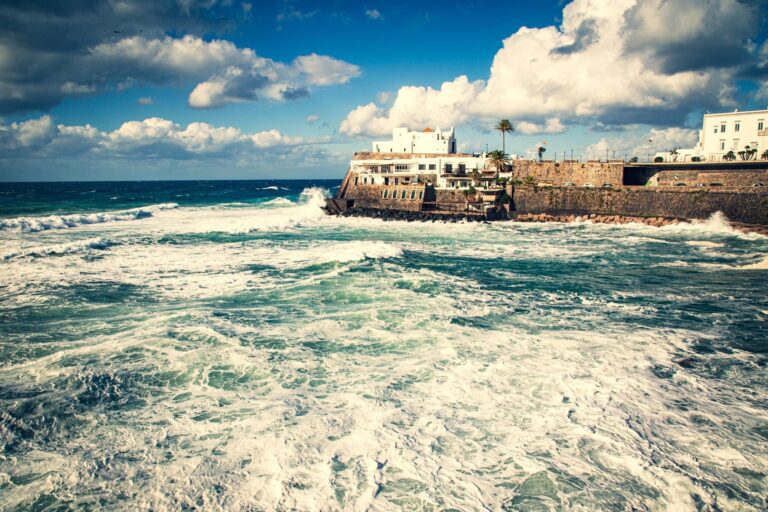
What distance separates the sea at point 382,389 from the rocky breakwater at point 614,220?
859 inches

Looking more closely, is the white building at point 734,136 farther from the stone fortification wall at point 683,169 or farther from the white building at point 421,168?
the white building at point 421,168

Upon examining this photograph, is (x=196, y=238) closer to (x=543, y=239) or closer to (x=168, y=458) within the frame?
(x=543, y=239)

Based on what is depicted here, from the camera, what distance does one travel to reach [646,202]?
2050 inches

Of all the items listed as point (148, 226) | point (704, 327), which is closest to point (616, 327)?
point (704, 327)

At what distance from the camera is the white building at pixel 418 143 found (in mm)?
76562

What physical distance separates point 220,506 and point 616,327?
1521 centimetres

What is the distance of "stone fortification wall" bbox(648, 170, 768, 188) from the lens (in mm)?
49594

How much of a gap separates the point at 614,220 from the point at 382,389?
47.7 metres

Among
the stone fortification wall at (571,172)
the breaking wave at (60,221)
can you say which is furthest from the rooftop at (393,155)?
the breaking wave at (60,221)

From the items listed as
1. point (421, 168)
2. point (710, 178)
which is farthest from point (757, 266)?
point (421, 168)

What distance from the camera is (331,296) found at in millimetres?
21734

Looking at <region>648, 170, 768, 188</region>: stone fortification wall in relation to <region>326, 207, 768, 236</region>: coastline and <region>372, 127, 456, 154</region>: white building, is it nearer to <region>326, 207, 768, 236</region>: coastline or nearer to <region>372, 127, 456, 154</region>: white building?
<region>326, 207, 768, 236</region>: coastline

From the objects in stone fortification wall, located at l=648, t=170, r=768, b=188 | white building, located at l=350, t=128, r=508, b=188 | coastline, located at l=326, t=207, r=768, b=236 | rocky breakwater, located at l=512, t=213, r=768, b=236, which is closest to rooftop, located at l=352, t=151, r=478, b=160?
white building, located at l=350, t=128, r=508, b=188

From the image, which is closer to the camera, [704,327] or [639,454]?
[639,454]
